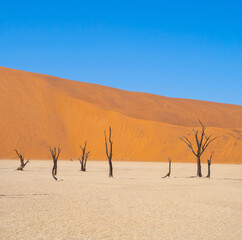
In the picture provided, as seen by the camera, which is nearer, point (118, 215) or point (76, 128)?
point (118, 215)

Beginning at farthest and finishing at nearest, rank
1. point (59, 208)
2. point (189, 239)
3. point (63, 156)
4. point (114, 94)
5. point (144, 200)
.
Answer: point (114, 94) → point (63, 156) → point (144, 200) → point (59, 208) → point (189, 239)

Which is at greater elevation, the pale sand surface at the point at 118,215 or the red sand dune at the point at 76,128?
the red sand dune at the point at 76,128

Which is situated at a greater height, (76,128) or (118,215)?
(76,128)

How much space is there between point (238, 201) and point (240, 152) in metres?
47.2

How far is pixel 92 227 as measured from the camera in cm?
793

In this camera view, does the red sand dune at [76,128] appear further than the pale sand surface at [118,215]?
Yes

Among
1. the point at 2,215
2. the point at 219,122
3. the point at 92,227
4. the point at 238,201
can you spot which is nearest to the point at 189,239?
the point at 92,227

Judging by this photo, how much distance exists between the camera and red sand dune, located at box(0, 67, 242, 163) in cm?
5694

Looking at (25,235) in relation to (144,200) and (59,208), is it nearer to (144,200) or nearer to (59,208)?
(59,208)

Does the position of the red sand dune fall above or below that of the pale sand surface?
above

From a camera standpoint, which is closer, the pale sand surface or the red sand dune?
the pale sand surface

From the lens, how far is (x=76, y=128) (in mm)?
65000

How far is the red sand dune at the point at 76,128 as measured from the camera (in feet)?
187

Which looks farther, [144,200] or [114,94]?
[114,94]
